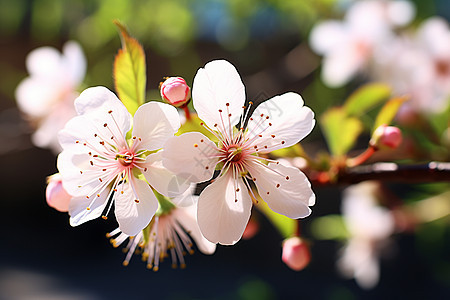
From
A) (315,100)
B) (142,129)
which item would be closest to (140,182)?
(142,129)

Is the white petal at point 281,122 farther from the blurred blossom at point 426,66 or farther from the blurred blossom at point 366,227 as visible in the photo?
the blurred blossom at point 366,227

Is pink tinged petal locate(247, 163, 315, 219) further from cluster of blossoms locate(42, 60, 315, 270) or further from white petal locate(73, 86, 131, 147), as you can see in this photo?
white petal locate(73, 86, 131, 147)

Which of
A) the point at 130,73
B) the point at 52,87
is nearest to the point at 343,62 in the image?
the point at 52,87

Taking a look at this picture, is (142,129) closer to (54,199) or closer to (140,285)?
(54,199)

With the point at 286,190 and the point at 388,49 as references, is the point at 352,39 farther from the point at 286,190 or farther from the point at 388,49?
the point at 286,190

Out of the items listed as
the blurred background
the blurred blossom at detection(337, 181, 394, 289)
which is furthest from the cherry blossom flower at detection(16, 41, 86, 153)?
the blurred blossom at detection(337, 181, 394, 289)

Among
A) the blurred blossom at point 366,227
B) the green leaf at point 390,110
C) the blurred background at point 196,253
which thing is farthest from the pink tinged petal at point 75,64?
the blurred blossom at point 366,227
